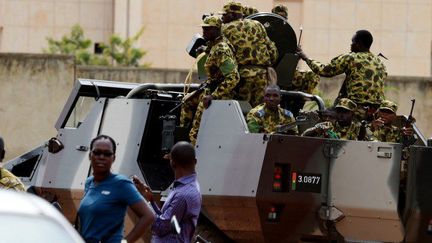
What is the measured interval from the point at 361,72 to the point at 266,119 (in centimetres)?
159

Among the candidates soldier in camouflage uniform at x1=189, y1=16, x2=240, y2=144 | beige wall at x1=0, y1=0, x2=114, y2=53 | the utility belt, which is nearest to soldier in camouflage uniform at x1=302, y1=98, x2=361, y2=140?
soldier in camouflage uniform at x1=189, y1=16, x2=240, y2=144

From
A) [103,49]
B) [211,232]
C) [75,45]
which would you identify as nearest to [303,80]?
[211,232]

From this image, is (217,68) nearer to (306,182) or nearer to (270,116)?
(270,116)

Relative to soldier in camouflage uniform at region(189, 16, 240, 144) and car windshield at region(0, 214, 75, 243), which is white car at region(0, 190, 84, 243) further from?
soldier in camouflage uniform at region(189, 16, 240, 144)

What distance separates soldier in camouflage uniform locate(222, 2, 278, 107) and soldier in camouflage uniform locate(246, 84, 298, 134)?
801 mm

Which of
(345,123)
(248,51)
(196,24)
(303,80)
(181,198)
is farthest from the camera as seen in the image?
(196,24)

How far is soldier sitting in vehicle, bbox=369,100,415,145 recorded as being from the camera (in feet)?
52.3

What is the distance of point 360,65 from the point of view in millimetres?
16438

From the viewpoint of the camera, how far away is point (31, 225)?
8617mm

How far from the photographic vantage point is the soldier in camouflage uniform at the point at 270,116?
49.5ft

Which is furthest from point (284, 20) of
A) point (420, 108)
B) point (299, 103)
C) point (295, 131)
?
point (420, 108)

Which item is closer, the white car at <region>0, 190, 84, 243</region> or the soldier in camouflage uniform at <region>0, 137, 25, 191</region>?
the white car at <region>0, 190, 84, 243</region>

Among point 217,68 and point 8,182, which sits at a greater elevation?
point 217,68

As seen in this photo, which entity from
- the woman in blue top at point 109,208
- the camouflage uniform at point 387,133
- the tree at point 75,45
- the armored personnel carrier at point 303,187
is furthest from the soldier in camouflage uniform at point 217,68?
the tree at point 75,45
